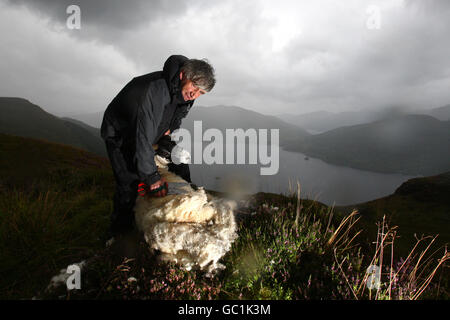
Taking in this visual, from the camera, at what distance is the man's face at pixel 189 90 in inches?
127

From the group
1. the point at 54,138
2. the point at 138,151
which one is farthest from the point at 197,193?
the point at 54,138

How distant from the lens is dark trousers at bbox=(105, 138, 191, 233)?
353cm

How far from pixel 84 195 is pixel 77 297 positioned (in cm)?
432

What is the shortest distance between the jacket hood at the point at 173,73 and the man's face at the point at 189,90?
0.08m

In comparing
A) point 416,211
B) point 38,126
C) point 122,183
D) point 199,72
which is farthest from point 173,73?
point 38,126

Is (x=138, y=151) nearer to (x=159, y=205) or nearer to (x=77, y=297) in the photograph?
(x=159, y=205)

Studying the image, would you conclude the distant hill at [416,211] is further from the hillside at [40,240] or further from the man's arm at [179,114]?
the hillside at [40,240]

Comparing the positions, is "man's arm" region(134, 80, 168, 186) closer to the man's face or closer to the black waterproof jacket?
the black waterproof jacket

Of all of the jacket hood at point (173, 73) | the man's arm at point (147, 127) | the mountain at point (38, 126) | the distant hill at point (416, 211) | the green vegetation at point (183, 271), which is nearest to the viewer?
the green vegetation at point (183, 271)

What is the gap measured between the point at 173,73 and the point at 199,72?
1.56 feet

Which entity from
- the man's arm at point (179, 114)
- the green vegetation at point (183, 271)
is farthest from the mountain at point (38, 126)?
the man's arm at point (179, 114)

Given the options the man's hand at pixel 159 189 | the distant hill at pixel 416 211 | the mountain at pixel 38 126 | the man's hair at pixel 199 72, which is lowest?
the distant hill at pixel 416 211

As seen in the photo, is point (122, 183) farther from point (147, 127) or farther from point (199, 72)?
point (199, 72)

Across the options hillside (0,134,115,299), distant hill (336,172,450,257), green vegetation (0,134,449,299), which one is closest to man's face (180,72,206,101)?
green vegetation (0,134,449,299)
